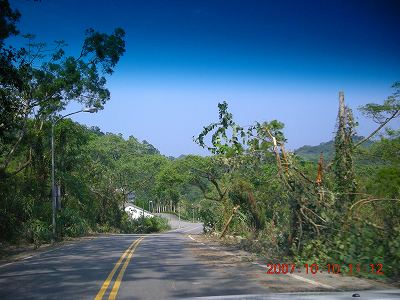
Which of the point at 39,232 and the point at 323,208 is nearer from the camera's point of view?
the point at 323,208

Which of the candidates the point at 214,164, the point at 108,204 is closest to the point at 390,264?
the point at 214,164

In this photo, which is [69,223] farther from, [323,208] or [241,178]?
[323,208]

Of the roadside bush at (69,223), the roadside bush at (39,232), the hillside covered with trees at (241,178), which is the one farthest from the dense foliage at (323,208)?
the roadside bush at (69,223)

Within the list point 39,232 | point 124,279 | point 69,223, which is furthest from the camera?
point 69,223

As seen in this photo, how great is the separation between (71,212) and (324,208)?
2390 centimetres

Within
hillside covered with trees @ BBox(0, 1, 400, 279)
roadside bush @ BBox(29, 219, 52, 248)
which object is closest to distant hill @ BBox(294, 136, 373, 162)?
hillside covered with trees @ BBox(0, 1, 400, 279)
